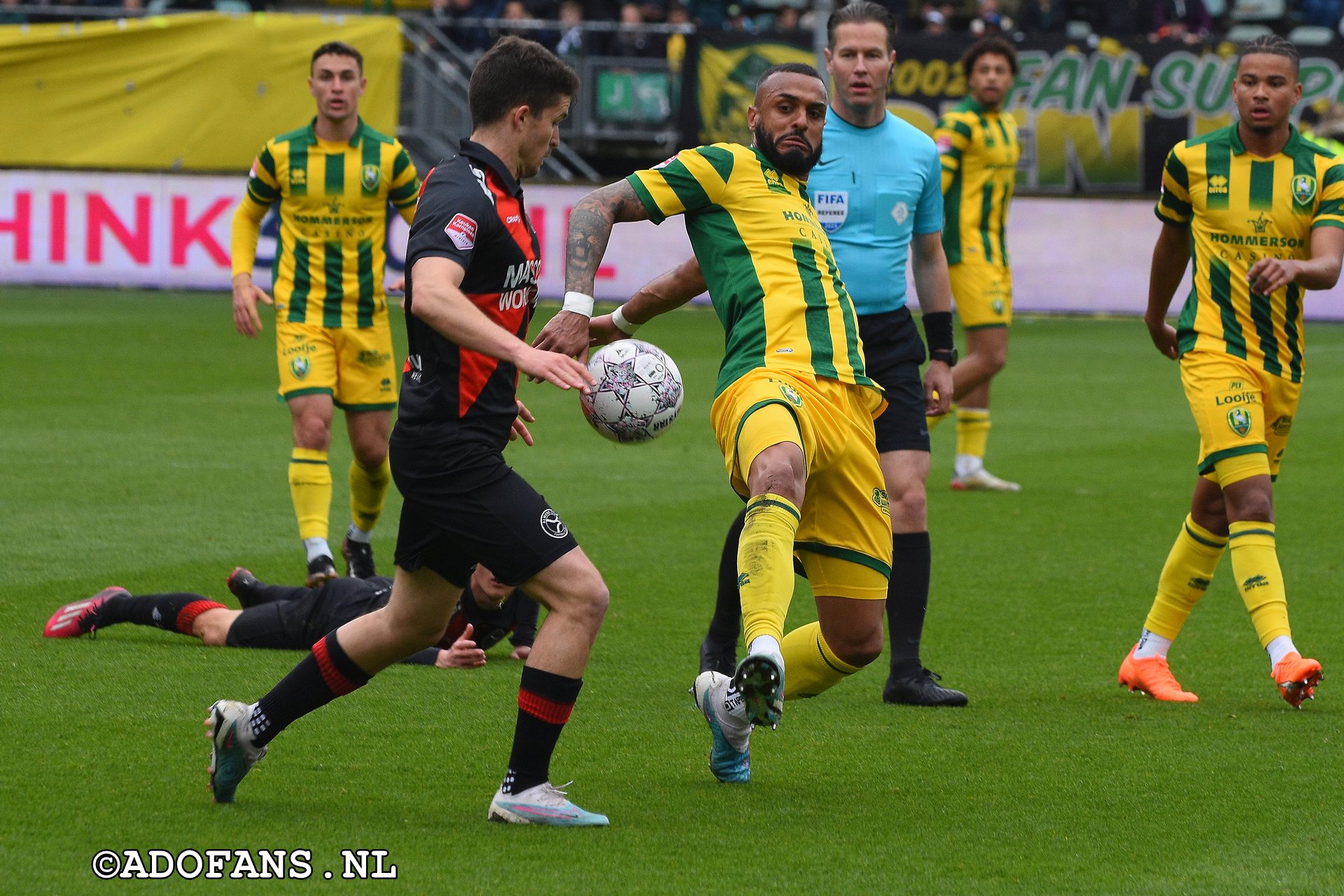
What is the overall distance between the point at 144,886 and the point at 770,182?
8.12 ft

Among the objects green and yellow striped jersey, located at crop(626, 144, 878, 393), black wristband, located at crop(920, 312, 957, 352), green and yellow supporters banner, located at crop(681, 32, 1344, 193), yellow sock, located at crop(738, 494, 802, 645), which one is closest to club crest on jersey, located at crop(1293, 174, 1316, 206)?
black wristband, located at crop(920, 312, 957, 352)

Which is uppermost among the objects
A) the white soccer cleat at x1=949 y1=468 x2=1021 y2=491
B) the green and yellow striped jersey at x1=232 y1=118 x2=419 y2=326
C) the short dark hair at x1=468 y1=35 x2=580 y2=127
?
the short dark hair at x1=468 y1=35 x2=580 y2=127

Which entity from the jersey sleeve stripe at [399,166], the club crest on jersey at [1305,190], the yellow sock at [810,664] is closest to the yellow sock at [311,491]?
the jersey sleeve stripe at [399,166]

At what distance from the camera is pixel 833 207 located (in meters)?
6.33

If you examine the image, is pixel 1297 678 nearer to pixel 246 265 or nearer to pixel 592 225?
pixel 592 225

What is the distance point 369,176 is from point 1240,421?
4.28 meters

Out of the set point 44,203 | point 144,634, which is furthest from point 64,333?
point 144,634

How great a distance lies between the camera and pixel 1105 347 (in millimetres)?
18922

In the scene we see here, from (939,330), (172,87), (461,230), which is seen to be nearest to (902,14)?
(172,87)

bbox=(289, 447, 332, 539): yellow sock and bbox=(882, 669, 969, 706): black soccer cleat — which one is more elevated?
bbox=(882, 669, 969, 706): black soccer cleat

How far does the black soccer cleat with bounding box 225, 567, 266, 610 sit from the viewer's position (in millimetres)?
6699

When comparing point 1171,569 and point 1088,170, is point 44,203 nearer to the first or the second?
point 1088,170

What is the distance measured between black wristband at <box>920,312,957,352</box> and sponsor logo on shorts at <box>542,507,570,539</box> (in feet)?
7.80

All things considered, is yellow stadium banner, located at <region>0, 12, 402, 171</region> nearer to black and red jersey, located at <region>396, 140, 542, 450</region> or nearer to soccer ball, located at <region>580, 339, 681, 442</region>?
soccer ball, located at <region>580, 339, 681, 442</region>
